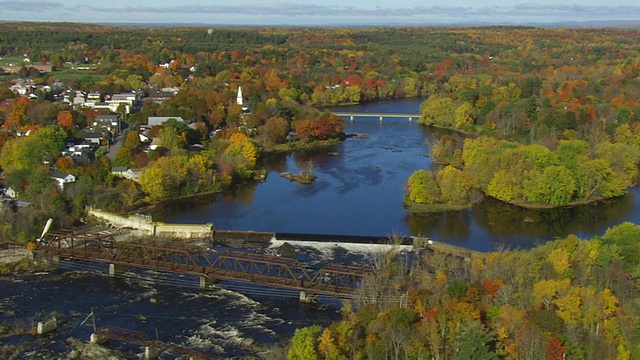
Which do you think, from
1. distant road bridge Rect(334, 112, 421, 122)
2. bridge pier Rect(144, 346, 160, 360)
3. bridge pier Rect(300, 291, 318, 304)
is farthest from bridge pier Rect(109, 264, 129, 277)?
distant road bridge Rect(334, 112, 421, 122)

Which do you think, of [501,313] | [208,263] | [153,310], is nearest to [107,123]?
[208,263]

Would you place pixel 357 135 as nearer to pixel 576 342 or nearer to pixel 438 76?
pixel 438 76

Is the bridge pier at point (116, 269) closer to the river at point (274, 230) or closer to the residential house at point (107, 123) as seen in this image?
the river at point (274, 230)

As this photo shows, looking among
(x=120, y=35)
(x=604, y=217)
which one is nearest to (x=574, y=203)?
(x=604, y=217)

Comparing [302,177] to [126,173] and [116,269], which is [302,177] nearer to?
[126,173]

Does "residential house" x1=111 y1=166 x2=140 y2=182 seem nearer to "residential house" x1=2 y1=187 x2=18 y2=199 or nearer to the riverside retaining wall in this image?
"residential house" x1=2 y1=187 x2=18 y2=199

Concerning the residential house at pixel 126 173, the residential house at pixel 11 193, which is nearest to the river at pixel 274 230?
the residential house at pixel 126 173
